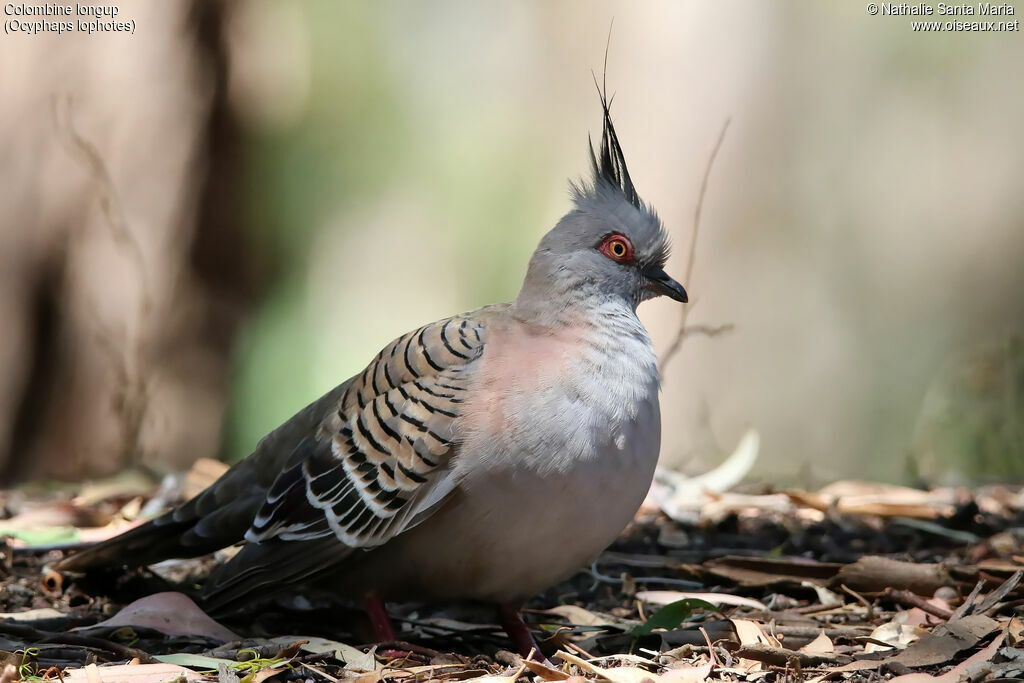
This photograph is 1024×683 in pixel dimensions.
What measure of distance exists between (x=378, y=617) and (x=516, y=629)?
1.56 ft

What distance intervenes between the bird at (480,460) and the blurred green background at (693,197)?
2.69 meters

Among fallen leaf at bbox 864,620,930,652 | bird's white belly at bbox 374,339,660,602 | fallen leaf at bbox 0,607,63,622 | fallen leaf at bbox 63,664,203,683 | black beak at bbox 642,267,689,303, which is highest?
black beak at bbox 642,267,689,303

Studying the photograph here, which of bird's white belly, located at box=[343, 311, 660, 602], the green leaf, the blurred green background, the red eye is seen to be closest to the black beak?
the red eye

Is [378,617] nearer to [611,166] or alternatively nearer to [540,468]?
[540,468]

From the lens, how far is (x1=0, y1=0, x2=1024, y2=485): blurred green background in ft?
22.4

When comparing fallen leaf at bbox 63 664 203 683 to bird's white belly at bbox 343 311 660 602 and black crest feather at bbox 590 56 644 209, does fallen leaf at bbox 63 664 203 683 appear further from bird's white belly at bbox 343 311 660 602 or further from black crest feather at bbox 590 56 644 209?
black crest feather at bbox 590 56 644 209

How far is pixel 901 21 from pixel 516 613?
17.8 feet

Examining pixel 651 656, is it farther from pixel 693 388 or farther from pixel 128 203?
pixel 128 203

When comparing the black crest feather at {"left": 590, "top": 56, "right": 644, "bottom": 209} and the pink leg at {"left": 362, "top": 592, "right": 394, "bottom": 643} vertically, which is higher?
the black crest feather at {"left": 590, "top": 56, "right": 644, "bottom": 209}

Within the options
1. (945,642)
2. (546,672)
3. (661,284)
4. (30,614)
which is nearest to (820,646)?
(945,642)

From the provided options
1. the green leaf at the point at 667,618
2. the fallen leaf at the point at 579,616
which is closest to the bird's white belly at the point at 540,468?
the green leaf at the point at 667,618

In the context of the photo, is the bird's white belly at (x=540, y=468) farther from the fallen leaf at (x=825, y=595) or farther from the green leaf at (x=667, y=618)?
the fallen leaf at (x=825, y=595)

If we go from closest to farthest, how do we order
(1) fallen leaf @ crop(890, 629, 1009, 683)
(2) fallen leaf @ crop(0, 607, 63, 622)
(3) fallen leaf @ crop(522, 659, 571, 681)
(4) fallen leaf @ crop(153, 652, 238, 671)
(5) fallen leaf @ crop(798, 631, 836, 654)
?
(1) fallen leaf @ crop(890, 629, 1009, 683) → (3) fallen leaf @ crop(522, 659, 571, 681) → (4) fallen leaf @ crop(153, 652, 238, 671) → (5) fallen leaf @ crop(798, 631, 836, 654) → (2) fallen leaf @ crop(0, 607, 63, 622)

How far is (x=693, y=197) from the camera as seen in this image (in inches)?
267
